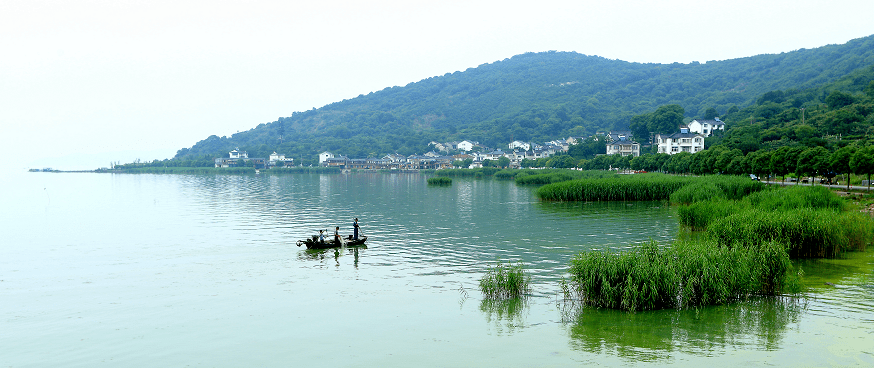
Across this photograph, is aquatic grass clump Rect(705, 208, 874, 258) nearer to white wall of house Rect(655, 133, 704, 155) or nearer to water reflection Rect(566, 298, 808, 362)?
water reflection Rect(566, 298, 808, 362)

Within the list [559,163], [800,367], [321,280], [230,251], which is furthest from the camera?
[559,163]

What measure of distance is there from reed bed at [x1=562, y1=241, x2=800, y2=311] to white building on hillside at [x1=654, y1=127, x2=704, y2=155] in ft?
421

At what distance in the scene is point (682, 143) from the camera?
144m

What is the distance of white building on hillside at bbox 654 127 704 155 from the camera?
14188 cm

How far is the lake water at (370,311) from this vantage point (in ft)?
49.0

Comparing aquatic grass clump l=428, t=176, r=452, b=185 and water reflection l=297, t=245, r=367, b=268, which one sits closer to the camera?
water reflection l=297, t=245, r=367, b=268

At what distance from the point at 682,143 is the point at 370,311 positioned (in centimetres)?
14144

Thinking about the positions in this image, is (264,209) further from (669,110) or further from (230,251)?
(669,110)

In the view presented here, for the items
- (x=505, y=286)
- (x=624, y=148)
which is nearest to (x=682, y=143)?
(x=624, y=148)

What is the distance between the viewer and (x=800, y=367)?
529 inches

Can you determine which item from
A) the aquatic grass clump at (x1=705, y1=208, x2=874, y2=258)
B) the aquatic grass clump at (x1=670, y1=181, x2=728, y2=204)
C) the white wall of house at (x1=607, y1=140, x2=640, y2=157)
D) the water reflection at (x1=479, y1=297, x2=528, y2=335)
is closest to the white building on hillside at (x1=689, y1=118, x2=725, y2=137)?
the white wall of house at (x1=607, y1=140, x2=640, y2=157)

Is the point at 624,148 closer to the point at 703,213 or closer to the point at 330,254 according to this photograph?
the point at 703,213

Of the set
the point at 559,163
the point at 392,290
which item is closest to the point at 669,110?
the point at 559,163

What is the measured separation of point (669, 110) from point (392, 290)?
162403 millimetres
